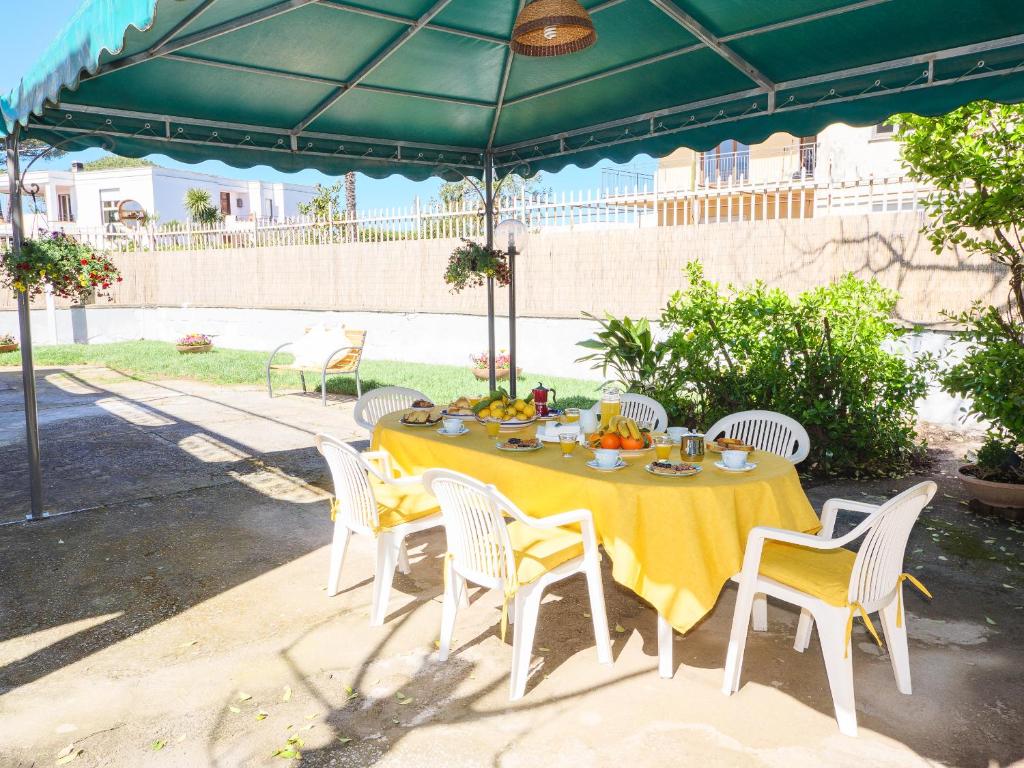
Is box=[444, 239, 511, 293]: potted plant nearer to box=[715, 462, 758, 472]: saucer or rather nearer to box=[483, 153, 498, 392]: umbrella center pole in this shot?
box=[483, 153, 498, 392]: umbrella center pole

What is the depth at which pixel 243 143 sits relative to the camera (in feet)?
18.9

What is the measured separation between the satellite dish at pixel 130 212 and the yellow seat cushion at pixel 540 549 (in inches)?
1337

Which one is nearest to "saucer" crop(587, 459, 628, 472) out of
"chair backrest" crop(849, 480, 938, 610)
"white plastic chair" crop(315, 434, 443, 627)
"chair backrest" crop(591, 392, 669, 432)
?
"white plastic chair" crop(315, 434, 443, 627)

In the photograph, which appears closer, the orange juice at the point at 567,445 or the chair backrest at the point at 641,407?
the orange juice at the point at 567,445

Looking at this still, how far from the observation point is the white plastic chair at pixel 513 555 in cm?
266

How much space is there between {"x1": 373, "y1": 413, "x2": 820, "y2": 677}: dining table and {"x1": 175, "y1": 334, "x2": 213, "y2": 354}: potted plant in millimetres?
12241

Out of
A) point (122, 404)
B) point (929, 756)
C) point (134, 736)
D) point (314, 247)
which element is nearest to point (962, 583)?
point (929, 756)

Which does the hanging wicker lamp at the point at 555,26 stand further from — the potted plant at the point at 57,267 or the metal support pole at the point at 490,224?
the metal support pole at the point at 490,224

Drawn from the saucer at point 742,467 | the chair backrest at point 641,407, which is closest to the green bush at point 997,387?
the chair backrest at point 641,407

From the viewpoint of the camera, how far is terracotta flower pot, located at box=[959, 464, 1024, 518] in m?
4.50

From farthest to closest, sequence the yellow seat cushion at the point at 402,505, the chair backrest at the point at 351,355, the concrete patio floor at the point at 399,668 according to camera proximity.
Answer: the chair backrest at the point at 351,355, the yellow seat cushion at the point at 402,505, the concrete patio floor at the point at 399,668

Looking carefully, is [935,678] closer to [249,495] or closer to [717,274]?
[249,495]

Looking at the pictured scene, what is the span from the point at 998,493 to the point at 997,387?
675 millimetres

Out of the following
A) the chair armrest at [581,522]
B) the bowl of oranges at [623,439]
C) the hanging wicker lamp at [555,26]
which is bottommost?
the chair armrest at [581,522]
